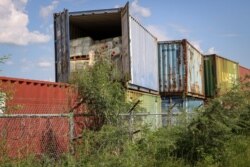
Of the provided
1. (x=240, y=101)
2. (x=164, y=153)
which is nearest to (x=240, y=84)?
(x=240, y=101)

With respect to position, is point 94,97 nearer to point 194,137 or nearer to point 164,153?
point 164,153

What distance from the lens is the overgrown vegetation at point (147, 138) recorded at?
8.73 m

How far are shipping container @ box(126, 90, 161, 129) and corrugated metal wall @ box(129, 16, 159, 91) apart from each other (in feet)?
1.28

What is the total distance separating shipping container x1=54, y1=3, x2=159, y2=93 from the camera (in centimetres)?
1464

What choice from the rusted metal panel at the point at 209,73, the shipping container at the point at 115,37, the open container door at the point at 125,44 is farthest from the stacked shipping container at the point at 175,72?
the open container door at the point at 125,44

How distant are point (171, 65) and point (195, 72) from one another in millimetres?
2607

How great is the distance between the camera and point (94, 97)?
33.6ft

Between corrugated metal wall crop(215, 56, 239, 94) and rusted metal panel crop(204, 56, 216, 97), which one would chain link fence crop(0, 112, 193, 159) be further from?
rusted metal panel crop(204, 56, 216, 97)

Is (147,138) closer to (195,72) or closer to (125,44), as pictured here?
(125,44)

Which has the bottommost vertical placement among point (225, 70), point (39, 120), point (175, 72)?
point (39, 120)

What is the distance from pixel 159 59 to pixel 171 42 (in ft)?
3.15

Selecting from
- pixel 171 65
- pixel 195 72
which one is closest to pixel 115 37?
pixel 171 65

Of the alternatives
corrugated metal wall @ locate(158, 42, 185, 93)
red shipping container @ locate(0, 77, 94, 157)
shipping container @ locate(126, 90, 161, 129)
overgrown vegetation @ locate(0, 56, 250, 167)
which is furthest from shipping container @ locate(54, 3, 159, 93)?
corrugated metal wall @ locate(158, 42, 185, 93)

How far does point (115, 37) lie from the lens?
16.3m
